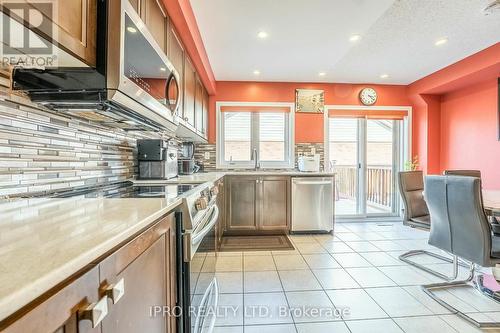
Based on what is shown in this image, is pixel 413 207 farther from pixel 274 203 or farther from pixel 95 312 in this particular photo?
pixel 95 312

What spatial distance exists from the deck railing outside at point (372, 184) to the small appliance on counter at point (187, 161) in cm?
262

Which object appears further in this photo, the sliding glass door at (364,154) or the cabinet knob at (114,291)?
the sliding glass door at (364,154)

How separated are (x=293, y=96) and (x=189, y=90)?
7.23 ft

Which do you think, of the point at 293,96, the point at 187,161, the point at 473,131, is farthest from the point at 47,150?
the point at 473,131

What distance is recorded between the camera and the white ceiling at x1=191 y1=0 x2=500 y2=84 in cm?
231

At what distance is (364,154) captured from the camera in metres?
4.60

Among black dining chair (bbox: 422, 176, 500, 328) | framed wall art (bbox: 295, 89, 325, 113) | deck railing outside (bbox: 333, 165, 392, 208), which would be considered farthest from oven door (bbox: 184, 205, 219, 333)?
deck railing outside (bbox: 333, 165, 392, 208)

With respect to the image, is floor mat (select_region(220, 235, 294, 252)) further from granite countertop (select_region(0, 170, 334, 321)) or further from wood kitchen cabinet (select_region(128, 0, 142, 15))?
wood kitchen cabinet (select_region(128, 0, 142, 15))

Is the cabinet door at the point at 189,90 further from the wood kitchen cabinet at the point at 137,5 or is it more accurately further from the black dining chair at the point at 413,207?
the black dining chair at the point at 413,207

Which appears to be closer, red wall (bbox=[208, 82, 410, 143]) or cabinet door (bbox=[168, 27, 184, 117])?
cabinet door (bbox=[168, 27, 184, 117])

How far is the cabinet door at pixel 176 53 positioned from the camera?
79.0 inches

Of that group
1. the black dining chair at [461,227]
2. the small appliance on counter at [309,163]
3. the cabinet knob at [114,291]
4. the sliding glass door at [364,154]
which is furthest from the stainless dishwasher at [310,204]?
the cabinet knob at [114,291]

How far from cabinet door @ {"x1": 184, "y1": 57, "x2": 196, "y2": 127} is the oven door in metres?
1.18

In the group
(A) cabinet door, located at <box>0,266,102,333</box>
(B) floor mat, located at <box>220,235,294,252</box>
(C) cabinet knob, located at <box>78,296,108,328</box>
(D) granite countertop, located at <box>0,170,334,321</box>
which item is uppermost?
(D) granite countertop, located at <box>0,170,334,321</box>
